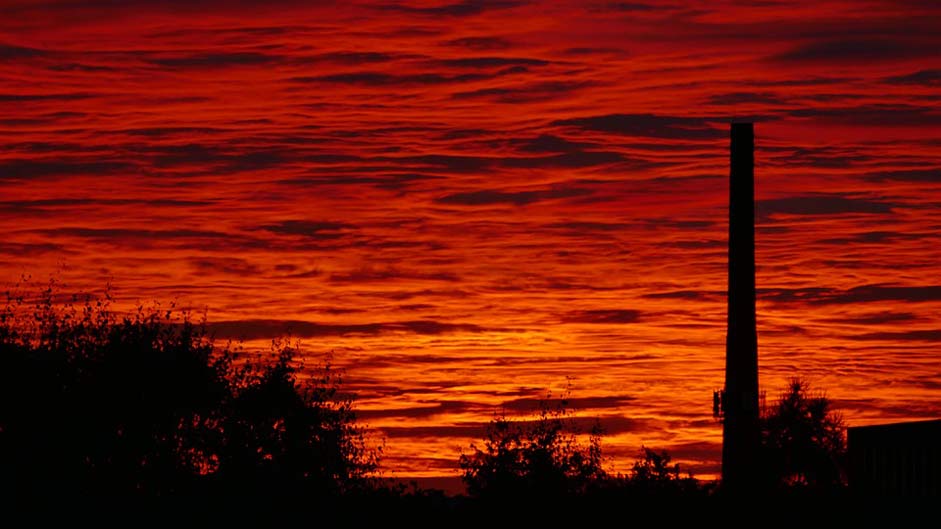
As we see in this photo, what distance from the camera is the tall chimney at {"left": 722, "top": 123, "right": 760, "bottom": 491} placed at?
49812 millimetres

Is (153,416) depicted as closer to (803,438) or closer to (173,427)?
(173,427)

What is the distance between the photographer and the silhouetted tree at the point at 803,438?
86.9 m

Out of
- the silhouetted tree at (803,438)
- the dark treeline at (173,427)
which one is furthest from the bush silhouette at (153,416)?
the silhouetted tree at (803,438)

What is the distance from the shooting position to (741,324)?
50.2m

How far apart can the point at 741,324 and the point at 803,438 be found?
41.4 m

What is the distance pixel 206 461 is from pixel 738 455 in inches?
1051

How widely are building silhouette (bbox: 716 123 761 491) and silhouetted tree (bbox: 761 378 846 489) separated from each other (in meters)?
35.7

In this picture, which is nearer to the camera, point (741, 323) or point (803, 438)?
point (741, 323)

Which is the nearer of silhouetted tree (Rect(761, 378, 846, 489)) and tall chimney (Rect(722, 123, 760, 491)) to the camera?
tall chimney (Rect(722, 123, 760, 491))

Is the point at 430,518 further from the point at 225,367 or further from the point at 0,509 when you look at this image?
the point at 225,367

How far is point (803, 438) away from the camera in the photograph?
8981 cm

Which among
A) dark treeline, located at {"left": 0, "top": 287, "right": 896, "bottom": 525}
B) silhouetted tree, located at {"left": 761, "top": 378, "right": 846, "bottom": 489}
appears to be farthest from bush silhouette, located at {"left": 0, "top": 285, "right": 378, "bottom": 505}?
silhouetted tree, located at {"left": 761, "top": 378, "right": 846, "bottom": 489}

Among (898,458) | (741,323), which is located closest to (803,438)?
(898,458)

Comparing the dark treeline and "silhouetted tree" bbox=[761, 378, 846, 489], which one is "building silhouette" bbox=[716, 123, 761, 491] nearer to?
the dark treeline
